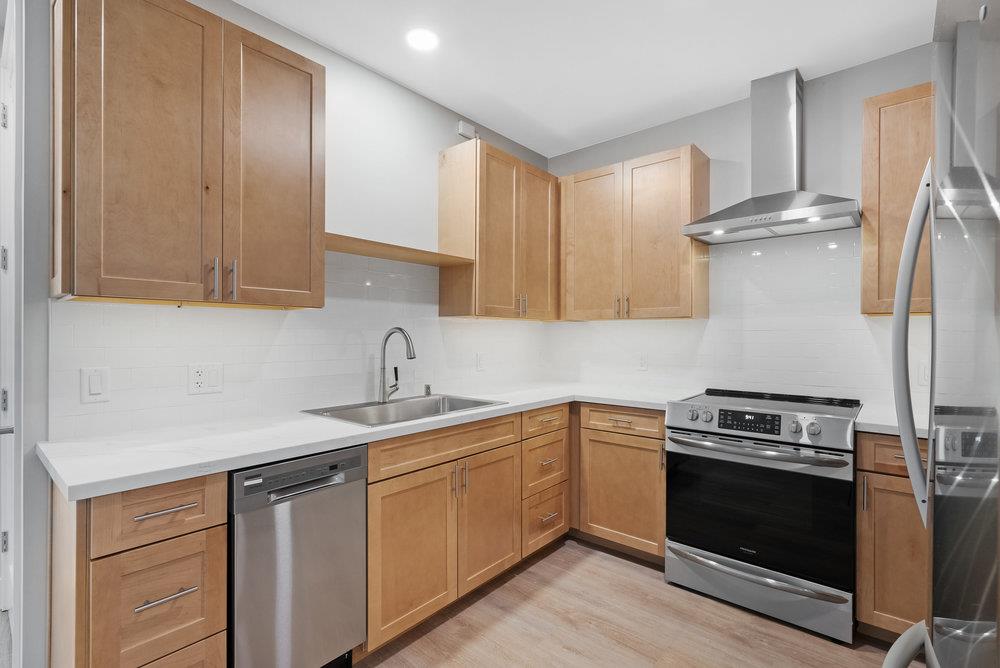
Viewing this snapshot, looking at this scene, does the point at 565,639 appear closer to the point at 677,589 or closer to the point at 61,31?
the point at 677,589

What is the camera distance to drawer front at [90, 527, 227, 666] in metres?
1.34

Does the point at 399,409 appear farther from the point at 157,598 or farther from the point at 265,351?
the point at 157,598

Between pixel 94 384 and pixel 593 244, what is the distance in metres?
2.77

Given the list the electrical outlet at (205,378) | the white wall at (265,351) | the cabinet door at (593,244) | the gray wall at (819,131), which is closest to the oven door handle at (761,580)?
the cabinet door at (593,244)

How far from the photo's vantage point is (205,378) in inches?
83.4

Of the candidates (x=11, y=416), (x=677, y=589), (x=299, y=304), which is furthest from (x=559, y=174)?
(x=11, y=416)

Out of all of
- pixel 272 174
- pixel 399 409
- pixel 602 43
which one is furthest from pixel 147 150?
pixel 602 43

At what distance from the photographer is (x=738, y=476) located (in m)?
2.45

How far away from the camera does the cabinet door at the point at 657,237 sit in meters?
3.04

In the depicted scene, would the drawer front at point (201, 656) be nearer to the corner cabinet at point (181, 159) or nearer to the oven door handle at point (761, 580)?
the corner cabinet at point (181, 159)

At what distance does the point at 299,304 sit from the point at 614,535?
2175mm

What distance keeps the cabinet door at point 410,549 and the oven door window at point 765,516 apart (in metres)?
1.21

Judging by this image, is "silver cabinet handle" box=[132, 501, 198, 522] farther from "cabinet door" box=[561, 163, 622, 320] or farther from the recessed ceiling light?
"cabinet door" box=[561, 163, 622, 320]

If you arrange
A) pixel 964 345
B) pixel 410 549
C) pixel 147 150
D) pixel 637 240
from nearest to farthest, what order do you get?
pixel 964 345
pixel 147 150
pixel 410 549
pixel 637 240
